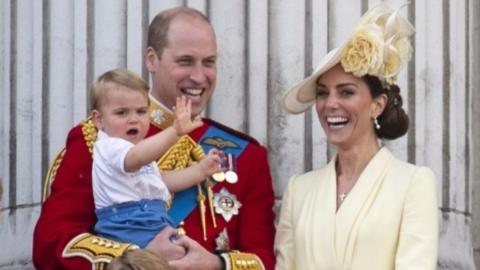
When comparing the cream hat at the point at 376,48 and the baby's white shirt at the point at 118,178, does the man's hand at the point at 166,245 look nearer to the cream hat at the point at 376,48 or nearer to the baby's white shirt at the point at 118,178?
the baby's white shirt at the point at 118,178

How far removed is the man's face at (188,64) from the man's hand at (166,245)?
556mm

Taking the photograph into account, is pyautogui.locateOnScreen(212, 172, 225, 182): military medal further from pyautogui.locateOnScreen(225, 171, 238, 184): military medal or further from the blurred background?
the blurred background

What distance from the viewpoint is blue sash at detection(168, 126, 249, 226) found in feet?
25.0

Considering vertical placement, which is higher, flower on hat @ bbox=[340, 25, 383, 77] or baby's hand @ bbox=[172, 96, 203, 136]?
flower on hat @ bbox=[340, 25, 383, 77]

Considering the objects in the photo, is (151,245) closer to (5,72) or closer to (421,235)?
(421,235)

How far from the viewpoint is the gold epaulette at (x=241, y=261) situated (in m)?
7.43

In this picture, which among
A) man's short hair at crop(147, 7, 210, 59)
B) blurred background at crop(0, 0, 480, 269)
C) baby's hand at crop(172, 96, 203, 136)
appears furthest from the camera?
blurred background at crop(0, 0, 480, 269)

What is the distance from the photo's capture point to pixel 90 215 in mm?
7539

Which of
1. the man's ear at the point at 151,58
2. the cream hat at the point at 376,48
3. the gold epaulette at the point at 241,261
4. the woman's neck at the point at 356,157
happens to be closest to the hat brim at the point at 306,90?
the cream hat at the point at 376,48

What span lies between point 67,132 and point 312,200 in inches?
43.3

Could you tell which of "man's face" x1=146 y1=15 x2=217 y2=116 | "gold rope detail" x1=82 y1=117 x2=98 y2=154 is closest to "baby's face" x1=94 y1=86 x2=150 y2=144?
"gold rope detail" x1=82 y1=117 x2=98 y2=154

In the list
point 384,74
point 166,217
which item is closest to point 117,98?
point 166,217

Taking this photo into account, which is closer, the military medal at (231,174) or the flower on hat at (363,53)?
the flower on hat at (363,53)

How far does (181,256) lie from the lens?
7.30 m
